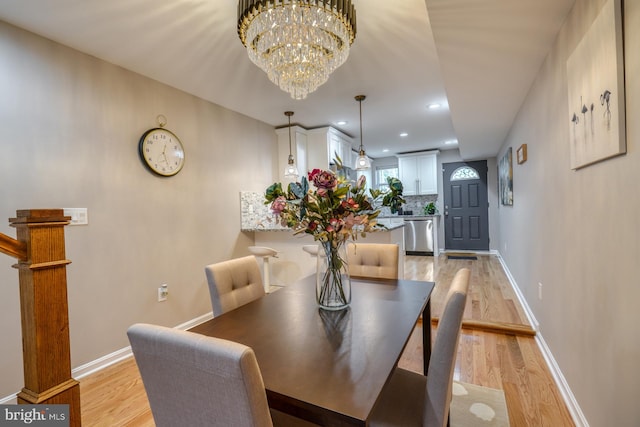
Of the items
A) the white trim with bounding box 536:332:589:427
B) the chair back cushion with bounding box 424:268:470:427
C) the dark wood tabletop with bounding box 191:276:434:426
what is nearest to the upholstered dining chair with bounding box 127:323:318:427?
the dark wood tabletop with bounding box 191:276:434:426

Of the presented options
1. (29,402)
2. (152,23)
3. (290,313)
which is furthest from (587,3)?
(29,402)

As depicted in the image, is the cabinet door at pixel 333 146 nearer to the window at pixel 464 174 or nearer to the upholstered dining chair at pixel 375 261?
the upholstered dining chair at pixel 375 261

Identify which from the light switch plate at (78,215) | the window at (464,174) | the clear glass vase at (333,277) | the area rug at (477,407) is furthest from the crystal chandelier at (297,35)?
the window at (464,174)

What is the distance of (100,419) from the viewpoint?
69.3 inches

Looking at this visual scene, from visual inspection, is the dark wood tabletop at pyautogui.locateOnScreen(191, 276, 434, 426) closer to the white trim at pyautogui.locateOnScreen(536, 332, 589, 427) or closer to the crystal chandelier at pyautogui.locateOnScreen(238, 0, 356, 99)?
the white trim at pyautogui.locateOnScreen(536, 332, 589, 427)

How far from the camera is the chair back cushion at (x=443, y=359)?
95cm

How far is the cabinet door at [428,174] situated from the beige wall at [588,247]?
167 inches

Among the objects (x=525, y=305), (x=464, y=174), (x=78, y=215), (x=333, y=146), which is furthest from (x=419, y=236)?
(x=78, y=215)

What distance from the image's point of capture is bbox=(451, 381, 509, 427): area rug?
64.0 inches

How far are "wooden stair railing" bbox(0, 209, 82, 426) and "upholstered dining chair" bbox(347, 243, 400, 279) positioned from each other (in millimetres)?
1534

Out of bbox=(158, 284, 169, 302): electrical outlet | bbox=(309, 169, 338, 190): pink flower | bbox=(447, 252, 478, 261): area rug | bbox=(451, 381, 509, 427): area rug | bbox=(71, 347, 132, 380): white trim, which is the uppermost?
bbox=(309, 169, 338, 190): pink flower

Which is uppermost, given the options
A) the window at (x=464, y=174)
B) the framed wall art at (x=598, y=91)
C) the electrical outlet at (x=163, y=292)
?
the window at (x=464, y=174)

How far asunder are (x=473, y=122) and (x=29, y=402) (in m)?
4.42

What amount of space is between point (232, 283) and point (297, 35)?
1.34 meters
